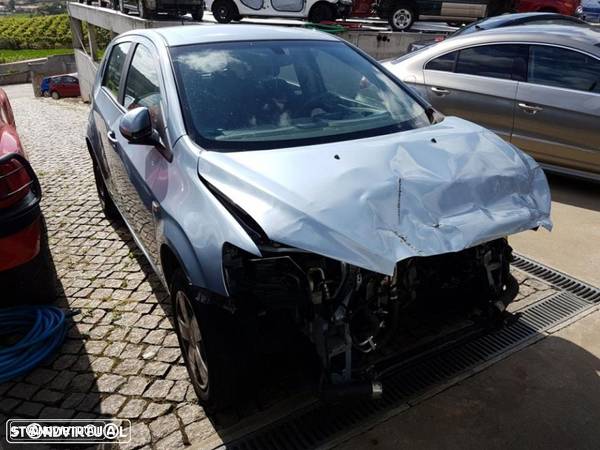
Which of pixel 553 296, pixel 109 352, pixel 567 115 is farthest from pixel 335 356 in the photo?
pixel 567 115

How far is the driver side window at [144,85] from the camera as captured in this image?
2.85m

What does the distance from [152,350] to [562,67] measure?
4.99 meters

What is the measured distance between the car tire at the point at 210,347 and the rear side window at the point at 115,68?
2.12 m

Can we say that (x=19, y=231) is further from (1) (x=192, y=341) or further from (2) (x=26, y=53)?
(2) (x=26, y=53)

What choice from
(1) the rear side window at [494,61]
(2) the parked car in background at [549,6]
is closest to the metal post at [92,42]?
(2) the parked car in background at [549,6]

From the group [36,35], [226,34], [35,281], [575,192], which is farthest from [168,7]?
[36,35]

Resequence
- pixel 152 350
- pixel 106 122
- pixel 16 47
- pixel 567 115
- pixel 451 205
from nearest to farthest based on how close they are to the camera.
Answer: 1. pixel 451 205
2. pixel 152 350
3. pixel 106 122
4. pixel 567 115
5. pixel 16 47

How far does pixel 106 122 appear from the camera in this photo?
390 cm

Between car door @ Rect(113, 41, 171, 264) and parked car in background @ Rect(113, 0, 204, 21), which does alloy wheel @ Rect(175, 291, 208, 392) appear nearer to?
car door @ Rect(113, 41, 171, 264)

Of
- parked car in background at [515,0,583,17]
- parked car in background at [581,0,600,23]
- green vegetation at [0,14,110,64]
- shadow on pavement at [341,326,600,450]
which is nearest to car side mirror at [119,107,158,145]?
shadow on pavement at [341,326,600,450]

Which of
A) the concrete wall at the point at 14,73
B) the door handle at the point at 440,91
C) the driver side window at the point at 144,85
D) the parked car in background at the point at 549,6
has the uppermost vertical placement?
the parked car in background at the point at 549,6

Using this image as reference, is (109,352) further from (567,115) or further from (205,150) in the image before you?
(567,115)

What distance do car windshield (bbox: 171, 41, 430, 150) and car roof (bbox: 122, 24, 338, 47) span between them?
75 mm

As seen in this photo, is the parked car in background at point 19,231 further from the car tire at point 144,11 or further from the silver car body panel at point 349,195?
the car tire at point 144,11
